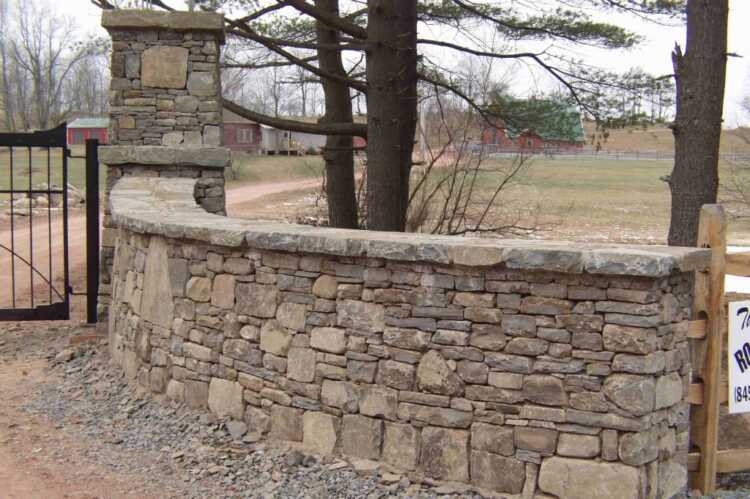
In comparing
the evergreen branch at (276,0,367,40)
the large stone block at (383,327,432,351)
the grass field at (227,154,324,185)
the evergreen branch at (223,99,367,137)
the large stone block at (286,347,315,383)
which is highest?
the evergreen branch at (276,0,367,40)

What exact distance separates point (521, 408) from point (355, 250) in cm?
130

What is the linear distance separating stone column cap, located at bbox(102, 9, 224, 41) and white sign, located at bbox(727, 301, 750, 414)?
17.7 ft

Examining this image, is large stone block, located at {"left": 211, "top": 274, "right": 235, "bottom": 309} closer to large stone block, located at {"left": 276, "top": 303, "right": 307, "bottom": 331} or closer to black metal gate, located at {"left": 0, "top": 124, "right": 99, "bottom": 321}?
large stone block, located at {"left": 276, "top": 303, "right": 307, "bottom": 331}

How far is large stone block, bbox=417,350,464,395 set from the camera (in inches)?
194

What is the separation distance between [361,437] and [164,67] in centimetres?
476

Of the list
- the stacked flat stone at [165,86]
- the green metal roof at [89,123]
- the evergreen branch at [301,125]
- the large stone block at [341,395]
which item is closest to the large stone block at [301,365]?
the large stone block at [341,395]

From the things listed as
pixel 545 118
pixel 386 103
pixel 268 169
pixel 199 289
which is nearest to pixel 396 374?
pixel 199 289

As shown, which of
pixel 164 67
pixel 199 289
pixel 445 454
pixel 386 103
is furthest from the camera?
pixel 386 103

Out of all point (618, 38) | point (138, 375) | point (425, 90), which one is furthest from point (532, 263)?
point (425, 90)

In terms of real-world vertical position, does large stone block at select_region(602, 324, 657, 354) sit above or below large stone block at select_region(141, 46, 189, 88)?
below

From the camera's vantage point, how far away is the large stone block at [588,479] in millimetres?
4531

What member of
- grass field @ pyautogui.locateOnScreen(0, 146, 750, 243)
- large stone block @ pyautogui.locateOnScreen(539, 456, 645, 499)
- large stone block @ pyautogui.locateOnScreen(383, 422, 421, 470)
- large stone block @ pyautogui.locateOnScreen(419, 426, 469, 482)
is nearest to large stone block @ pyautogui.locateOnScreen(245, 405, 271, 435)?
large stone block @ pyautogui.locateOnScreen(383, 422, 421, 470)

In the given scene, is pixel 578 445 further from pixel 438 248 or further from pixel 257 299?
pixel 257 299

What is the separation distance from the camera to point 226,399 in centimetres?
604
